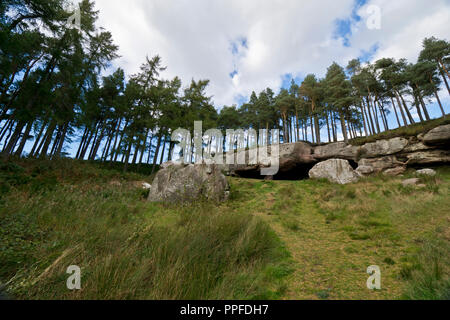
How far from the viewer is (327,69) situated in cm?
2572

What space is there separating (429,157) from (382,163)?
2671mm

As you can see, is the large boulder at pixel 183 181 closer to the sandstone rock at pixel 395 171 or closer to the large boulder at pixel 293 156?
the large boulder at pixel 293 156

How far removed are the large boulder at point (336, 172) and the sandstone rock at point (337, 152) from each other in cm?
239

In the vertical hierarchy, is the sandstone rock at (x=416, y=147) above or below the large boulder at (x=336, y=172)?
above

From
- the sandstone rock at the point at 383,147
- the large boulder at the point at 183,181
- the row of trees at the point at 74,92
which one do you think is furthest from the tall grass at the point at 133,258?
the sandstone rock at the point at 383,147

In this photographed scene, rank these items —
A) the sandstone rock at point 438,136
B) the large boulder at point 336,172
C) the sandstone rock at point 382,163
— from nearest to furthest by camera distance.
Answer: the sandstone rock at point 438,136 → the large boulder at point 336,172 → the sandstone rock at point 382,163

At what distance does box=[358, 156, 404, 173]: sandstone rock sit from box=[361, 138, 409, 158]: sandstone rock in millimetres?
409

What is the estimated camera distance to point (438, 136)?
1166 cm

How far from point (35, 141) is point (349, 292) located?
28.1 m

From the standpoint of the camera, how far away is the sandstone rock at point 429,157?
11734 millimetres

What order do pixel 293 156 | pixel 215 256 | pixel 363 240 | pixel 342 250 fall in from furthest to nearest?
pixel 293 156, pixel 363 240, pixel 342 250, pixel 215 256

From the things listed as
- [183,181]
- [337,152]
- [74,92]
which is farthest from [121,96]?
[337,152]

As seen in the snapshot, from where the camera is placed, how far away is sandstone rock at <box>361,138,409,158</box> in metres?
13.4

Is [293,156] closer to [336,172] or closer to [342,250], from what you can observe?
[336,172]
